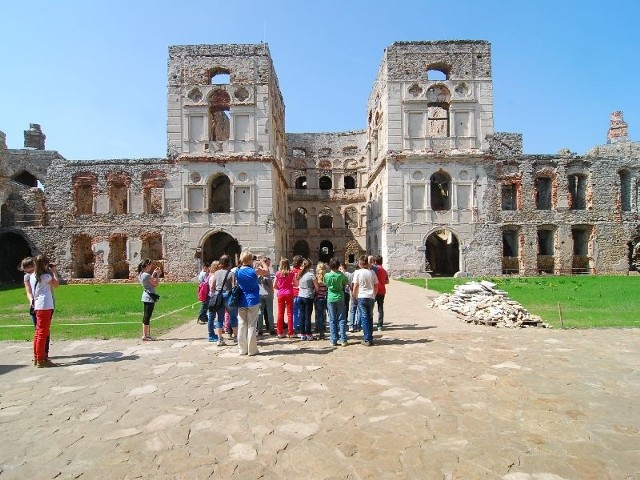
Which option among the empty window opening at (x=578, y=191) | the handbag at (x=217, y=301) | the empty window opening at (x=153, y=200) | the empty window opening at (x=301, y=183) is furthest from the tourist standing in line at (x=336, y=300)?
the empty window opening at (x=301, y=183)

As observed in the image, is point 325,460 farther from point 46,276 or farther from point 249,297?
point 46,276

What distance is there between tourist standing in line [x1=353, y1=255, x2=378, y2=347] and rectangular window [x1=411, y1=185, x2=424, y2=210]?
61.8 feet

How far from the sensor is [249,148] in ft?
90.1

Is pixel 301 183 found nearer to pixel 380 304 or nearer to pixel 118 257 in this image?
pixel 118 257

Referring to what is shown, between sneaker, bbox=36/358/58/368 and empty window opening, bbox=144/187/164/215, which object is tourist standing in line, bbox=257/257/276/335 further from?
empty window opening, bbox=144/187/164/215

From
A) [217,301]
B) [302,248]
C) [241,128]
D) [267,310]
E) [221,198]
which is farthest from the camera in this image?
[302,248]

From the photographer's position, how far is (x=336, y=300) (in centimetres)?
898

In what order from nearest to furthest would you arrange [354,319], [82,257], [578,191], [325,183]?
[354,319], [82,257], [578,191], [325,183]

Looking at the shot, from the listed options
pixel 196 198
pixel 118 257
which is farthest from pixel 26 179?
pixel 196 198

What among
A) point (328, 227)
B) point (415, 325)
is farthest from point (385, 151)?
point (415, 325)

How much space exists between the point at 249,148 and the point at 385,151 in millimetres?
8919

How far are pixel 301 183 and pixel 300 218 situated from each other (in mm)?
3653

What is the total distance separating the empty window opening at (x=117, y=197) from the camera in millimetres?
28331

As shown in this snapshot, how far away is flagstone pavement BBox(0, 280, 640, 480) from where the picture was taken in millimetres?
4039
